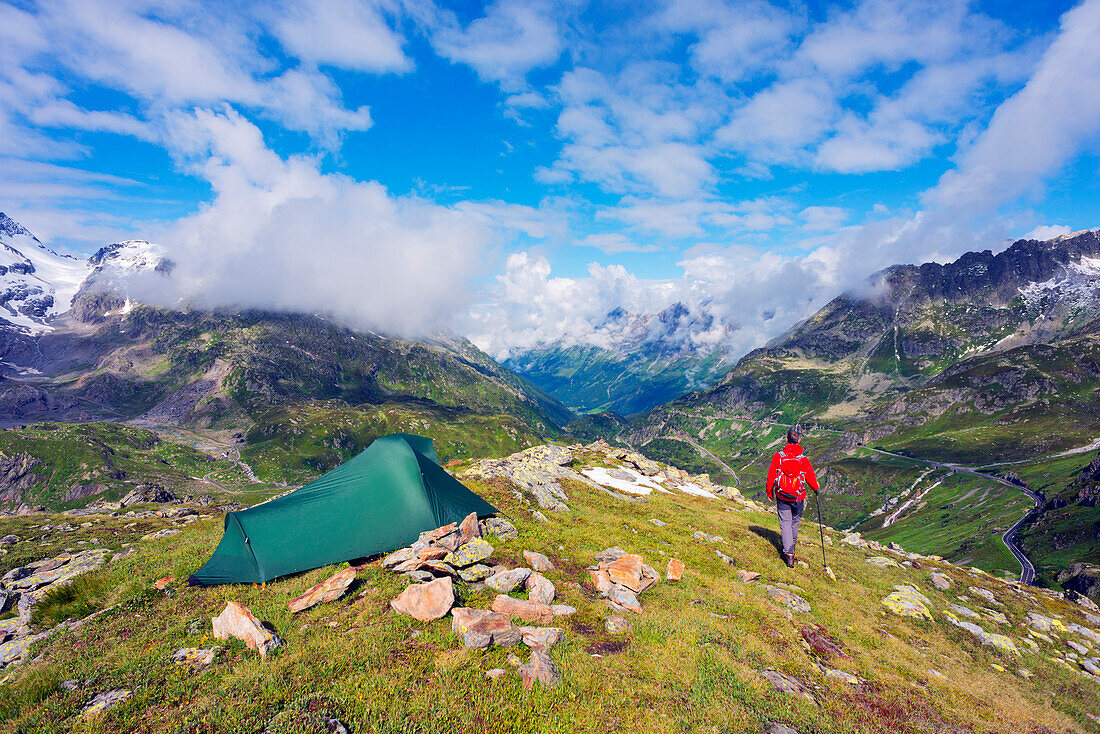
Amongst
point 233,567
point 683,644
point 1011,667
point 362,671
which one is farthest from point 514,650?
point 1011,667

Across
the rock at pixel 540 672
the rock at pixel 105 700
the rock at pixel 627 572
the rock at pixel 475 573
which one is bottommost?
the rock at pixel 627 572

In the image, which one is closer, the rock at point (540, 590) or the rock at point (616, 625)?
the rock at point (616, 625)

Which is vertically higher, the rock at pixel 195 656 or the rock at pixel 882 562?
the rock at pixel 195 656

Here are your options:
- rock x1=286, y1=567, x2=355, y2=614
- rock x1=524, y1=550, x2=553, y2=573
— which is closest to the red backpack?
rock x1=524, y1=550, x2=553, y2=573

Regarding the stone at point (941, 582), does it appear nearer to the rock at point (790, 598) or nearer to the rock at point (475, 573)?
the rock at point (790, 598)

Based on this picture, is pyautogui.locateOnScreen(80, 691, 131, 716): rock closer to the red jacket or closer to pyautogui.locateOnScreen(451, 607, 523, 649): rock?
pyautogui.locateOnScreen(451, 607, 523, 649): rock

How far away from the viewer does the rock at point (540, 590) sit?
55.7ft

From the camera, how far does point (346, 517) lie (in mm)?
22562

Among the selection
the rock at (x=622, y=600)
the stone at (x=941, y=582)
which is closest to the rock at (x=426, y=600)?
the rock at (x=622, y=600)

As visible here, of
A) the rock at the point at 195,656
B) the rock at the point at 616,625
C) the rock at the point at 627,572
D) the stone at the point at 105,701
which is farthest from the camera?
the rock at the point at 627,572

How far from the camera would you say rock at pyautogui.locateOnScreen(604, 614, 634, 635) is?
15523 mm

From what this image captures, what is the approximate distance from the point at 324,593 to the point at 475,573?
18.8 feet

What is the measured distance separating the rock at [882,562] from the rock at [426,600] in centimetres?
3135

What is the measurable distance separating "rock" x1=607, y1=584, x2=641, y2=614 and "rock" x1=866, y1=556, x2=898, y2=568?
23.7 metres
